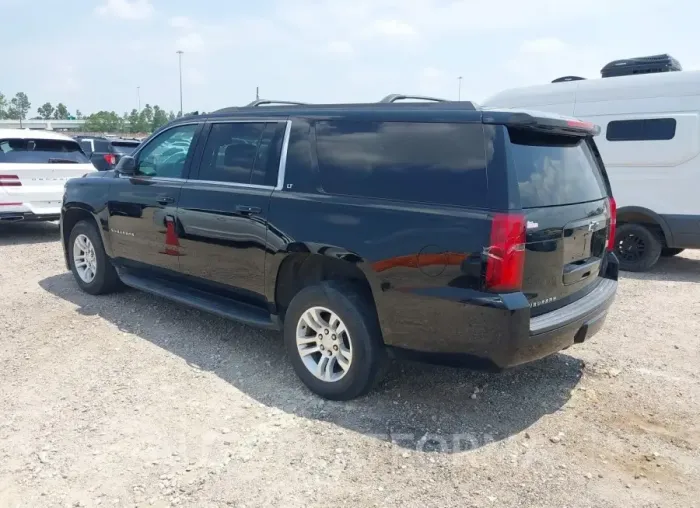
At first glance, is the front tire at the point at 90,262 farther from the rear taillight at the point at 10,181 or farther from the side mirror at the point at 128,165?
the rear taillight at the point at 10,181

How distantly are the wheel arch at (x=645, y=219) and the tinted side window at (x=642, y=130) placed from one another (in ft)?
3.12

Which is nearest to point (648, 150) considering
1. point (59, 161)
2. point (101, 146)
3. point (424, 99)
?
point (424, 99)

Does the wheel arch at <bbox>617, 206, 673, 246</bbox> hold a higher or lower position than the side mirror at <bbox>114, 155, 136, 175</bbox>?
lower

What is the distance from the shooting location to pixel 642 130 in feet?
26.1

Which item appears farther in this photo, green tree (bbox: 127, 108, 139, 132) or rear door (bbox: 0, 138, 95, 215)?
green tree (bbox: 127, 108, 139, 132)

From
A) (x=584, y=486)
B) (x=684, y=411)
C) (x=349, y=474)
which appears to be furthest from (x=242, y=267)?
(x=684, y=411)

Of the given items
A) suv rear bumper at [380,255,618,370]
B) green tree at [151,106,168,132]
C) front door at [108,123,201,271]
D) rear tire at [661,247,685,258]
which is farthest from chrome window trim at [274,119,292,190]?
green tree at [151,106,168,132]

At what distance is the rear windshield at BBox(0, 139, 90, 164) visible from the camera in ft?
29.9

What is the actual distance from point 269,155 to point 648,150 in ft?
19.3

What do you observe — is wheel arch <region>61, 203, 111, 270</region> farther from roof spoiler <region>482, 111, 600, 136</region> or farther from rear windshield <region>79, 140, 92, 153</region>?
rear windshield <region>79, 140, 92, 153</region>

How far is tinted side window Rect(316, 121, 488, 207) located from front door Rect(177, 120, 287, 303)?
1.75ft

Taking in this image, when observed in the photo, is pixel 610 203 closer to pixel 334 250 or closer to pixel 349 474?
pixel 334 250

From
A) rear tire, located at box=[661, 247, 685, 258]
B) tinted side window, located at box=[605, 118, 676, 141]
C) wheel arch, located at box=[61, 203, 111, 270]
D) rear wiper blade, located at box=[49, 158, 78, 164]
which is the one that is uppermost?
tinted side window, located at box=[605, 118, 676, 141]

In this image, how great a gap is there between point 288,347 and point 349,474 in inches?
46.9
